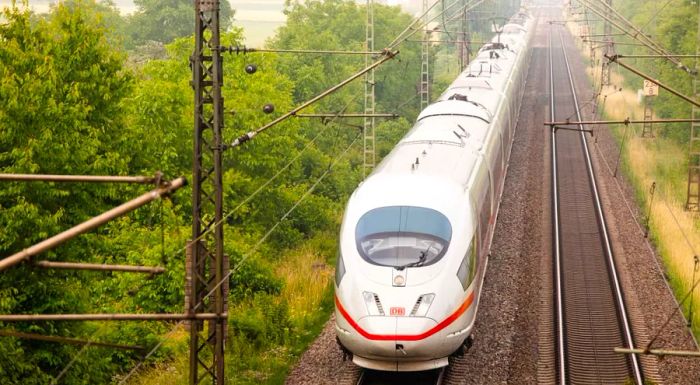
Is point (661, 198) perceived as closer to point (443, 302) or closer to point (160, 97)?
→ point (160, 97)

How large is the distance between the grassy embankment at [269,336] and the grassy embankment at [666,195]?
7982 millimetres

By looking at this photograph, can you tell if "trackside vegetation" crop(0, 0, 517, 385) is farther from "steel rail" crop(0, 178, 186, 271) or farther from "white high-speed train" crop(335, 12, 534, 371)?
"steel rail" crop(0, 178, 186, 271)

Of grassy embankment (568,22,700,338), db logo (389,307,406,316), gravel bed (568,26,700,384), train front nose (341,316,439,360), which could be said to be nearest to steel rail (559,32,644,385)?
gravel bed (568,26,700,384)

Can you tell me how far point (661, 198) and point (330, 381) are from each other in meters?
18.2

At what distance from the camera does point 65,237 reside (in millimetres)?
6227

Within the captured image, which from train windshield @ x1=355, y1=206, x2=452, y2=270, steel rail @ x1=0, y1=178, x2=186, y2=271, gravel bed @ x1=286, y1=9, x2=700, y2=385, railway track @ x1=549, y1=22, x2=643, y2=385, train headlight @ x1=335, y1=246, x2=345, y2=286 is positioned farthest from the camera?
railway track @ x1=549, y1=22, x2=643, y2=385

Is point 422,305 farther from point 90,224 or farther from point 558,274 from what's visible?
point 558,274

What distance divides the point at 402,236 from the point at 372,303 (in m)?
1.30

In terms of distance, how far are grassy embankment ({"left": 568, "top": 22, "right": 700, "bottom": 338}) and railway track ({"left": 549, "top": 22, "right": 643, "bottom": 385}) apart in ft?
4.79

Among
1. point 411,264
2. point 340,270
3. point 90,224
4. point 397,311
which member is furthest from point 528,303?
point 90,224

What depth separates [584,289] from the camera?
19.6 metres

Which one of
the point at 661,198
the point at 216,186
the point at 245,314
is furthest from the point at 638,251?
the point at 216,186

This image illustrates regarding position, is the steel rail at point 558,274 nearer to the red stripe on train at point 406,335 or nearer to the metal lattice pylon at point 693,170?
the red stripe on train at point 406,335

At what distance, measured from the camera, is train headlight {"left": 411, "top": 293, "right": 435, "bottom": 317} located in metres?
12.8
